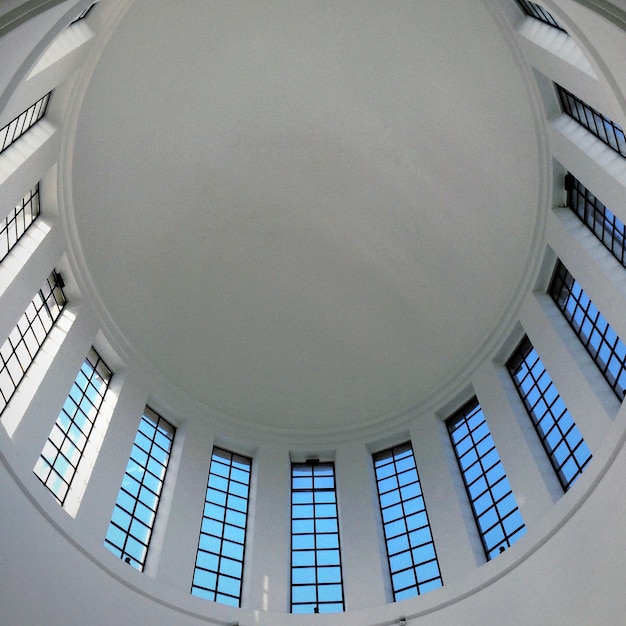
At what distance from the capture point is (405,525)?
16.4 meters

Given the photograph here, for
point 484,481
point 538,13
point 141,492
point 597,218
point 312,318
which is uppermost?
point 312,318

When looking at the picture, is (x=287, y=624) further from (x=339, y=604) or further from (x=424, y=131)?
(x=424, y=131)

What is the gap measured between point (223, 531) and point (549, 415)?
754 cm

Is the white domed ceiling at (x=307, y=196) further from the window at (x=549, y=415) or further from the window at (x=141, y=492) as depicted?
the window at (x=141, y=492)

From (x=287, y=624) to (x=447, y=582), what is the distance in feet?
10.6

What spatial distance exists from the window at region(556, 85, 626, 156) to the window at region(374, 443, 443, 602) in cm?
871

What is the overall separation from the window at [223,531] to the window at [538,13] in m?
12.1

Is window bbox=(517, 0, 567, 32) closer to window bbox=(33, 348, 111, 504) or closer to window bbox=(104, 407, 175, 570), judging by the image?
window bbox=(33, 348, 111, 504)

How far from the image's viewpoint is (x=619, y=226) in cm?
1338

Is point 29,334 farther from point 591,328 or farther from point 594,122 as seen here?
point 594,122

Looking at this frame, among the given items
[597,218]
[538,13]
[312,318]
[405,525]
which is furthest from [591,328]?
[312,318]

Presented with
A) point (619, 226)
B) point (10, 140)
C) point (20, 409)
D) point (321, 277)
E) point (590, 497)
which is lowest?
point (590, 497)

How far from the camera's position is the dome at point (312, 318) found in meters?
12.8

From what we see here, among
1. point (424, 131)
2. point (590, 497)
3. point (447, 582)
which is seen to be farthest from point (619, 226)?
point (447, 582)
